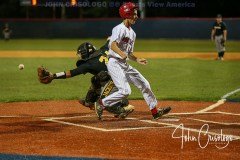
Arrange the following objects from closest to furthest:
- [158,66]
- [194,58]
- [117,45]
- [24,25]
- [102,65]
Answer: [117,45] → [102,65] → [158,66] → [194,58] → [24,25]

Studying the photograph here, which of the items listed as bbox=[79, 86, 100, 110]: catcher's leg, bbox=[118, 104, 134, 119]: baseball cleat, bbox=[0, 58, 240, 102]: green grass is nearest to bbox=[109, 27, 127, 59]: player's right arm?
bbox=[118, 104, 134, 119]: baseball cleat

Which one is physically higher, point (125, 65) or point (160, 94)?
point (125, 65)

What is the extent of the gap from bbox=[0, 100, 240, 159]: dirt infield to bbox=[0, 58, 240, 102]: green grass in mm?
1912

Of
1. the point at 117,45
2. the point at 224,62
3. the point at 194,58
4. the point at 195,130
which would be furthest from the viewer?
the point at 194,58

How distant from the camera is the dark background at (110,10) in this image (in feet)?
187

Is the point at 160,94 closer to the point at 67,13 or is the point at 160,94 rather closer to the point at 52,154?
the point at 52,154

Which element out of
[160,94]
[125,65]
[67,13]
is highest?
[125,65]

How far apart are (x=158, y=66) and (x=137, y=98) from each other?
9.90 metres

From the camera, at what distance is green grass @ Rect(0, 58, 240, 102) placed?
14.3m

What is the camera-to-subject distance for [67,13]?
6412cm

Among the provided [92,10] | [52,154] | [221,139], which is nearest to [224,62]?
[221,139]

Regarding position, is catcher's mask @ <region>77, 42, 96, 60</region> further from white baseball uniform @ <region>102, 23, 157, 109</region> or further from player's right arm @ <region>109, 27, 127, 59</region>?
player's right arm @ <region>109, 27, 127, 59</region>

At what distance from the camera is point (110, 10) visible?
6184 cm

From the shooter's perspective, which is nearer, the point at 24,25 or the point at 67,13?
the point at 24,25
